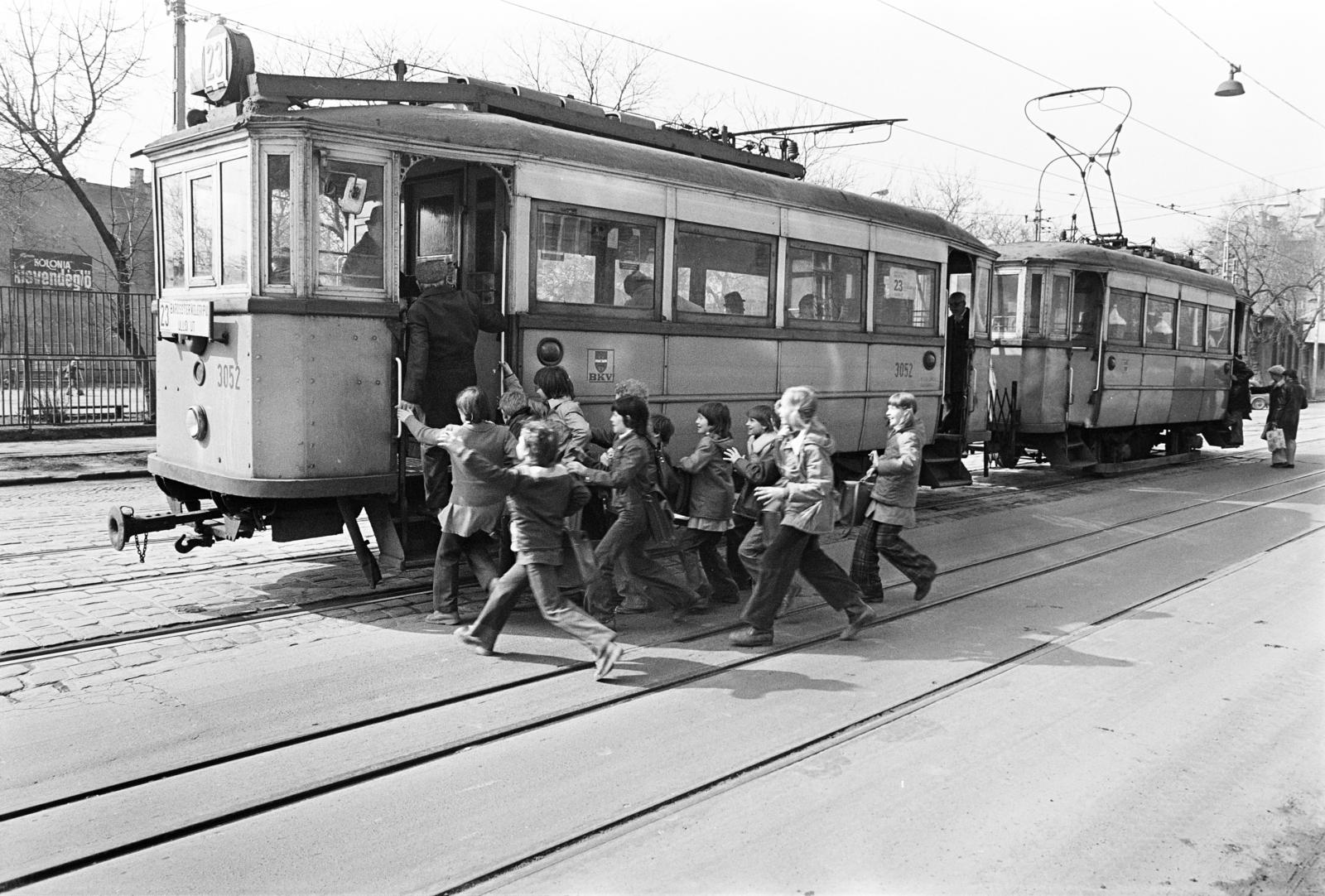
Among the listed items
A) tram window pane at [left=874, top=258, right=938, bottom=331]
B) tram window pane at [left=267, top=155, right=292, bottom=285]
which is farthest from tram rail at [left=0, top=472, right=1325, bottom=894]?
tram window pane at [left=874, top=258, right=938, bottom=331]

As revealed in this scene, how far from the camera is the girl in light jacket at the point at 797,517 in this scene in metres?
6.12

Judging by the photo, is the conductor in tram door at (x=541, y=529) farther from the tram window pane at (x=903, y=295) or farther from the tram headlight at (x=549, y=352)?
the tram window pane at (x=903, y=295)

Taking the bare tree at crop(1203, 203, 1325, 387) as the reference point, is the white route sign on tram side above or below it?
below

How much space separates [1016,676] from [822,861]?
262cm

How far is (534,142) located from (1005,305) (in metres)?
10.2

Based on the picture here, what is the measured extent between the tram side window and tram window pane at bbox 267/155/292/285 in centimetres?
173

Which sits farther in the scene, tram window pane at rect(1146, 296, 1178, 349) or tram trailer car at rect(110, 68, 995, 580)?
tram window pane at rect(1146, 296, 1178, 349)

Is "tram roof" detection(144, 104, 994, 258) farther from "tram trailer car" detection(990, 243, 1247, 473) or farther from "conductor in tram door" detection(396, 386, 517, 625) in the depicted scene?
"tram trailer car" detection(990, 243, 1247, 473)

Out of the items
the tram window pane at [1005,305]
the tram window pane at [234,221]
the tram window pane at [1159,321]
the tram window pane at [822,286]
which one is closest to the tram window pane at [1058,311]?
the tram window pane at [1005,305]

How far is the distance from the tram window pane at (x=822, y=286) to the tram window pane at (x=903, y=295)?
1.37ft

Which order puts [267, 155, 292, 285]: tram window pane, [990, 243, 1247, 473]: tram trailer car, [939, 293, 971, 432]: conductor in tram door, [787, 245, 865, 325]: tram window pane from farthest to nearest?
[990, 243, 1247, 473]: tram trailer car
[939, 293, 971, 432]: conductor in tram door
[787, 245, 865, 325]: tram window pane
[267, 155, 292, 285]: tram window pane

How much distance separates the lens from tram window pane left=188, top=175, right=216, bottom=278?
23.1 feet

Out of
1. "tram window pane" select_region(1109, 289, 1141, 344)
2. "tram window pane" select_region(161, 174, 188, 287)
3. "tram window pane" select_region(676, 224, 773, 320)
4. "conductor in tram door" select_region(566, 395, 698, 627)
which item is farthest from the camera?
"tram window pane" select_region(1109, 289, 1141, 344)

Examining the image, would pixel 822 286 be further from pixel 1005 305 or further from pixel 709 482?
pixel 1005 305
